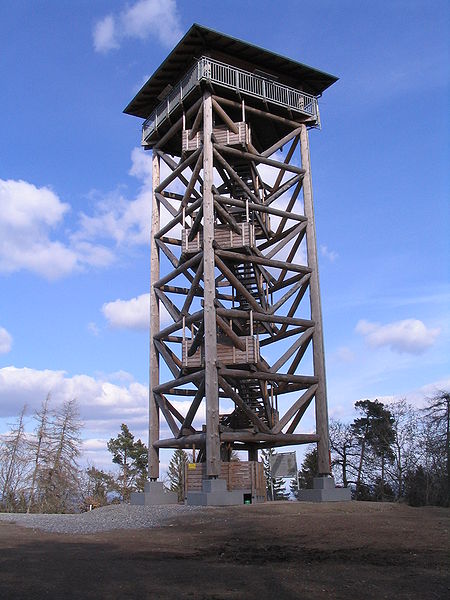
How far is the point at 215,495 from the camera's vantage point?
20766 millimetres

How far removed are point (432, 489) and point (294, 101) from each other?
2417 cm

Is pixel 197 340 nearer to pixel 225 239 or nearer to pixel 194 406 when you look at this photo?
pixel 194 406

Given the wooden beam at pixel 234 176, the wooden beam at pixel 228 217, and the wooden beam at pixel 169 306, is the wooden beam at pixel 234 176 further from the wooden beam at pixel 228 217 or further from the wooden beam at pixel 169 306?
the wooden beam at pixel 169 306

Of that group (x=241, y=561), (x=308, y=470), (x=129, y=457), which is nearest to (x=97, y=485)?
(x=129, y=457)

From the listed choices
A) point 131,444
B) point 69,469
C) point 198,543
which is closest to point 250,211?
point 198,543

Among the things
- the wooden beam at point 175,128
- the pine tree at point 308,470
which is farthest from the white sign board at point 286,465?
the pine tree at point 308,470

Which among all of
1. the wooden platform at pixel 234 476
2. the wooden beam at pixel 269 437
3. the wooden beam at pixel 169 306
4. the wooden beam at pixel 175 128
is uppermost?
the wooden beam at pixel 175 128

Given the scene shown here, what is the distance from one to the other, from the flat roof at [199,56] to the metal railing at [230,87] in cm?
82

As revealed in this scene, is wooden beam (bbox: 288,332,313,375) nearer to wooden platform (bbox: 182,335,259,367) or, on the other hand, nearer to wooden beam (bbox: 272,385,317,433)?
wooden beam (bbox: 272,385,317,433)

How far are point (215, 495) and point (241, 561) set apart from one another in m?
11.3

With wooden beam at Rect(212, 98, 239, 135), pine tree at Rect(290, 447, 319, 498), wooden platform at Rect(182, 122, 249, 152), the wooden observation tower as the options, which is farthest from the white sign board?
pine tree at Rect(290, 447, 319, 498)

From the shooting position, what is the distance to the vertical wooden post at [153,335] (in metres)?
26.1

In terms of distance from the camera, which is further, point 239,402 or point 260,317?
point 260,317

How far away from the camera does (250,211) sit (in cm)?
2764
